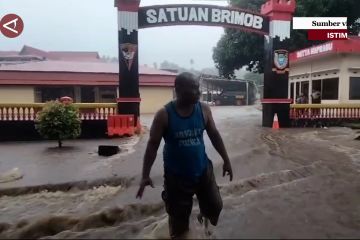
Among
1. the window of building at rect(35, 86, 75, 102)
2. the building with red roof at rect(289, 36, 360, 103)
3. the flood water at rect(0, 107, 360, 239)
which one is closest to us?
the flood water at rect(0, 107, 360, 239)

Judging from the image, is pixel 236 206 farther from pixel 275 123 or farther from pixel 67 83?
pixel 67 83

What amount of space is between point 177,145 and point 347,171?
512 centimetres

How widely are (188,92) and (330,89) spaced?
17934 millimetres

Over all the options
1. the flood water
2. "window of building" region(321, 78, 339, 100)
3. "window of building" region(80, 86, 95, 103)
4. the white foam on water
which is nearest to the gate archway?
"window of building" region(321, 78, 339, 100)

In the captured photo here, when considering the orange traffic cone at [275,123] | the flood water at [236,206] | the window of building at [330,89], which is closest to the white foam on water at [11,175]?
the flood water at [236,206]

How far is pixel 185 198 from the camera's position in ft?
11.9

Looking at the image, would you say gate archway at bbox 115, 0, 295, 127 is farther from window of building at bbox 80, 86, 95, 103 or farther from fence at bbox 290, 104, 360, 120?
window of building at bbox 80, 86, 95, 103

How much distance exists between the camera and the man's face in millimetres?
3439

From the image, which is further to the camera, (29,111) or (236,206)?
(29,111)

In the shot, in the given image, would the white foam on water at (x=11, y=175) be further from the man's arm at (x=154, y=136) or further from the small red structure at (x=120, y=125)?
the small red structure at (x=120, y=125)

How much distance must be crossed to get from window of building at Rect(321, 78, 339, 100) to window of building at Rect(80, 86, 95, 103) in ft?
51.2

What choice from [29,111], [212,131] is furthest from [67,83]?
[212,131]

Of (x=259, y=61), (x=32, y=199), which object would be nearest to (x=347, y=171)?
(x=32, y=199)

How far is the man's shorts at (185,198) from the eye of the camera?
3.60 meters
